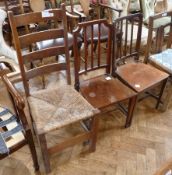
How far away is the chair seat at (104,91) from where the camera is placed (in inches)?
62.1

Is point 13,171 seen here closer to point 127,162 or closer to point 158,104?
point 127,162

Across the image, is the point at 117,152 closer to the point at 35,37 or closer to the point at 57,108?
the point at 57,108

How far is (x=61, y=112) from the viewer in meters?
1.41

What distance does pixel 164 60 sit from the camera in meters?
2.00

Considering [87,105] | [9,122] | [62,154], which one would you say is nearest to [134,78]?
[87,105]

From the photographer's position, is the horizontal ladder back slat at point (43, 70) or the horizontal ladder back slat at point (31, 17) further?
the horizontal ladder back slat at point (43, 70)

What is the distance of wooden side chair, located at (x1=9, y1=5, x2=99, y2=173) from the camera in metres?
1.34

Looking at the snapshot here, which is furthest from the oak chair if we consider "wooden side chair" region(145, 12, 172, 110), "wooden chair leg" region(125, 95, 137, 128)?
"wooden chair leg" region(125, 95, 137, 128)

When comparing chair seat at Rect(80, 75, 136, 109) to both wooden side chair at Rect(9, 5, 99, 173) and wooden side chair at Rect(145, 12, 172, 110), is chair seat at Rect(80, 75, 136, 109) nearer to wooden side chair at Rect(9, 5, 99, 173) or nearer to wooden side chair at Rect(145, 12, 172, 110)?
wooden side chair at Rect(9, 5, 99, 173)

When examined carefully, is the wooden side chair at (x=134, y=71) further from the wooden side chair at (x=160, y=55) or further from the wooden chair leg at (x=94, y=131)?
the wooden chair leg at (x=94, y=131)

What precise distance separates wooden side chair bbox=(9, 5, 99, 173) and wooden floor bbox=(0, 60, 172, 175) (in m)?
0.14

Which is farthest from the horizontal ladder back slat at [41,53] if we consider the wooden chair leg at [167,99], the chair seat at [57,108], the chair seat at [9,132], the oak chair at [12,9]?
the oak chair at [12,9]

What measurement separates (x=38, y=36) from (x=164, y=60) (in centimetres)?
121

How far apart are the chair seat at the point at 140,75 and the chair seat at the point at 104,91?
0.08 metres
